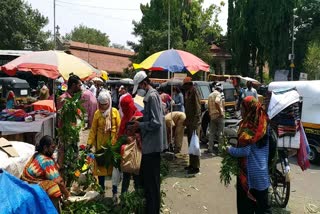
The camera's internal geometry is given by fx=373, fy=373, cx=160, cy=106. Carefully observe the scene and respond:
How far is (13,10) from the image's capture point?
117 feet

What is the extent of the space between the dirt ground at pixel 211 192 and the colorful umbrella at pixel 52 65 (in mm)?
2325

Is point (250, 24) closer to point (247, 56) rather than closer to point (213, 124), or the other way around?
point (247, 56)

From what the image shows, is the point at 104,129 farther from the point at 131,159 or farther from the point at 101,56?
the point at 101,56

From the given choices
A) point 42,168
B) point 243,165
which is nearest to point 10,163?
point 42,168

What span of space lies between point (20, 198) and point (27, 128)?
4.71 meters

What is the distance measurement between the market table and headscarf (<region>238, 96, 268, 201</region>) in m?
4.16

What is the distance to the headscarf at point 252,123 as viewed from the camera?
4.43 meters

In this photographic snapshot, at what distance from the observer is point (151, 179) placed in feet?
16.5

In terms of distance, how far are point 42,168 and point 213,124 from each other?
7.00m

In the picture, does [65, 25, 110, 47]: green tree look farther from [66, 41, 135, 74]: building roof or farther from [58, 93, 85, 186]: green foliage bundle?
[58, 93, 85, 186]: green foliage bundle

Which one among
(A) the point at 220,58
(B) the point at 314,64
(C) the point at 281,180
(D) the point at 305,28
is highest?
(D) the point at 305,28

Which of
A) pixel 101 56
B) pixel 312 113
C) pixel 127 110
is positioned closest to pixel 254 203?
pixel 127 110

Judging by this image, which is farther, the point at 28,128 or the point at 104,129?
the point at 28,128

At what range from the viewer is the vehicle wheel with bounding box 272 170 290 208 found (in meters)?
6.13
